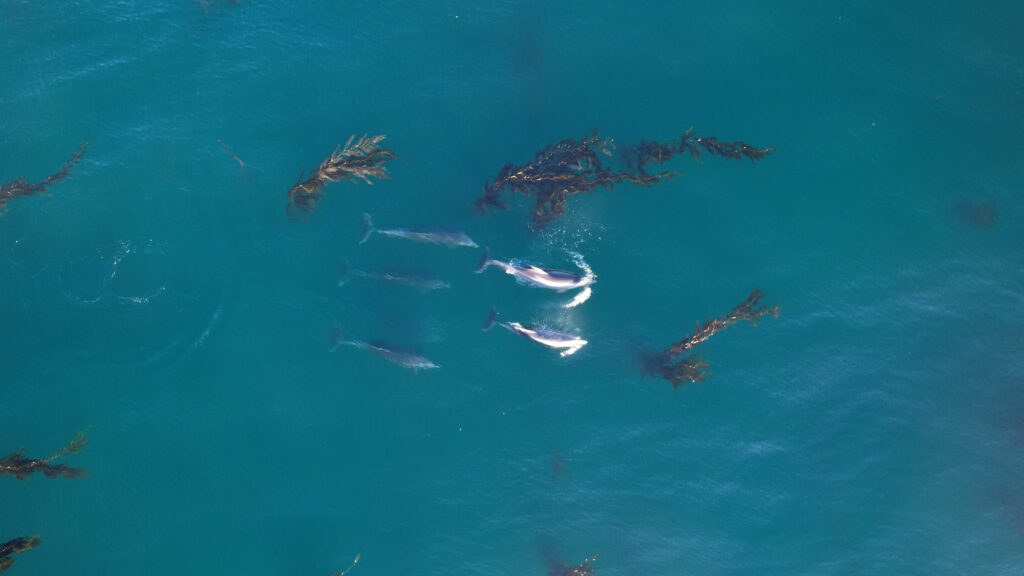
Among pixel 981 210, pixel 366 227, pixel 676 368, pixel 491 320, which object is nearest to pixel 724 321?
pixel 676 368

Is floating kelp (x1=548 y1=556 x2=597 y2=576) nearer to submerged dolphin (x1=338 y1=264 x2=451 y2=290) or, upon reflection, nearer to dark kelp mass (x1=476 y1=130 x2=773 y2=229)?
submerged dolphin (x1=338 y1=264 x2=451 y2=290)

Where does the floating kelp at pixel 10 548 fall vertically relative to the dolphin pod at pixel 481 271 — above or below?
below

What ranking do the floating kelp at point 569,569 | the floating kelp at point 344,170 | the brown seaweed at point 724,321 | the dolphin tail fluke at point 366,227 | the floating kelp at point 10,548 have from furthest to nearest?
the dolphin tail fluke at point 366,227
the floating kelp at point 569,569
the brown seaweed at point 724,321
the floating kelp at point 344,170
the floating kelp at point 10,548

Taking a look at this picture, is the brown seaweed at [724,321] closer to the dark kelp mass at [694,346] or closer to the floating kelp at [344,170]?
the dark kelp mass at [694,346]

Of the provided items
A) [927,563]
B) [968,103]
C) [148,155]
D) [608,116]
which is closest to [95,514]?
[148,155]

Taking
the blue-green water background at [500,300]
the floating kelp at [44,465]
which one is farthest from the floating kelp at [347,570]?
the floating kelp at [44,465]

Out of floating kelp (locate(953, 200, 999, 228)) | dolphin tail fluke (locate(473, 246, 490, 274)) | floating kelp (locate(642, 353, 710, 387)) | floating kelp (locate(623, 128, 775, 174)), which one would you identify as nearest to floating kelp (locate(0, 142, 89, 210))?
dolphin tail fluke (locate(473, 246, 490, 274))

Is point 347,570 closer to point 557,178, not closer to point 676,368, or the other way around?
point 676,368

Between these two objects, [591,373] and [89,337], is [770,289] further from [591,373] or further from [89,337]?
[89,337]
